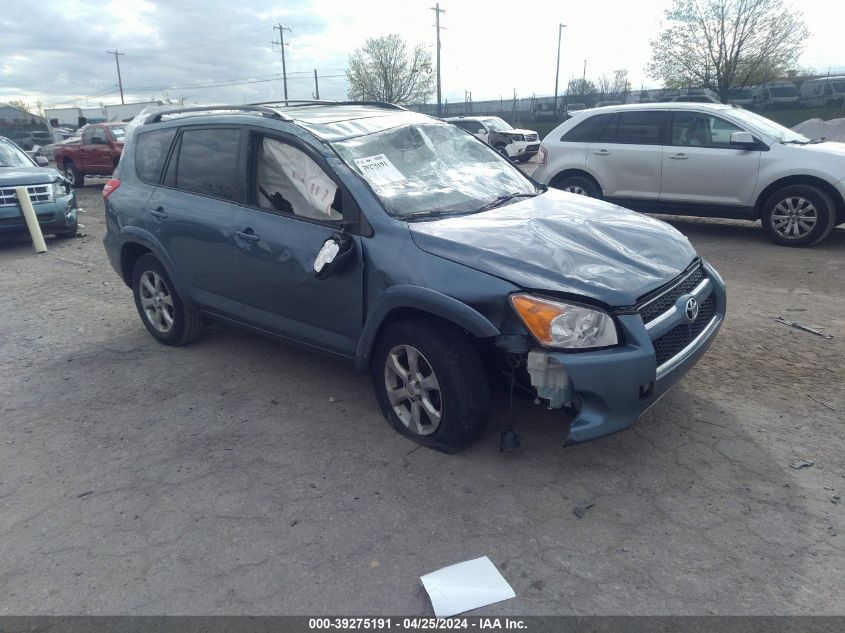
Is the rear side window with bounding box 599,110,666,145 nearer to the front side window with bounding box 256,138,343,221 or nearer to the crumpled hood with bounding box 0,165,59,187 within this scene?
the front side window with bounding box 256,138,343,221

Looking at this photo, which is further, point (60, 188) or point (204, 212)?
point (60, 188)

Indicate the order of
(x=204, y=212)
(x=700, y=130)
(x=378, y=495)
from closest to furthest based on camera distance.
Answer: (x=378, y=495)
(x=204, y=212)
(x=700, y=130)

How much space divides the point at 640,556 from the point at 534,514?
497mm

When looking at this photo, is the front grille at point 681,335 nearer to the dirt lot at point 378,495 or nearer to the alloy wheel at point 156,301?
the dirt lot at point 378,495

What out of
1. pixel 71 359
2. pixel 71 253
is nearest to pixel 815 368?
pixel 71 359

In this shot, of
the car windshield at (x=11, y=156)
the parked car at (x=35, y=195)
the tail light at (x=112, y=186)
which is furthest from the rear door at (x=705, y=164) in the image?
the car windshield at (x=11, y=156)

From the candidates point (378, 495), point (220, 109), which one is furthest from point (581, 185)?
point (378, 495)

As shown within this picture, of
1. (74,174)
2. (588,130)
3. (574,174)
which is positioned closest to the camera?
(588,130)

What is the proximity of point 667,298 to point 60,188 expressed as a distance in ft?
32.5

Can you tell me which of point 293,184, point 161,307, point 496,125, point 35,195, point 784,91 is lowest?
point 161,307

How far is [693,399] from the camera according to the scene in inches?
153

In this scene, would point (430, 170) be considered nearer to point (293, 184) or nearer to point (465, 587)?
point (293, 184)

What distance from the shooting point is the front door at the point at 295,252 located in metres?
3.61

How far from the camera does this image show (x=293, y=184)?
3.88 meters
